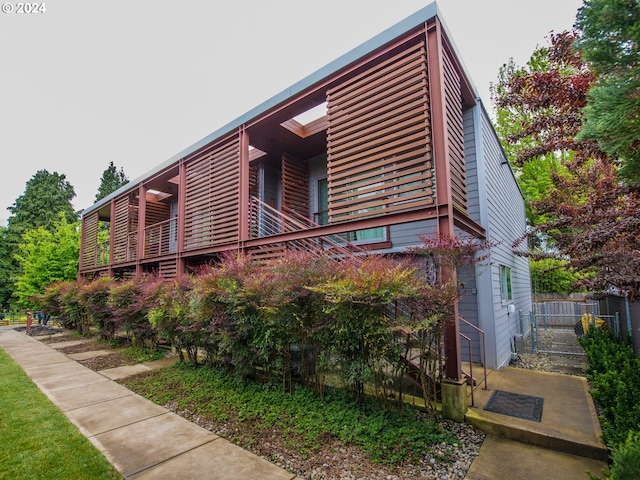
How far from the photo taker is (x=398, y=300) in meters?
3.70

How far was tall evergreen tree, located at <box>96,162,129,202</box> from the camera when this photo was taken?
36.7 meters

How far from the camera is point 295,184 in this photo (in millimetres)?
9617

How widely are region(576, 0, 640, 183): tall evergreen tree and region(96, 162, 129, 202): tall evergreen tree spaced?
140ft

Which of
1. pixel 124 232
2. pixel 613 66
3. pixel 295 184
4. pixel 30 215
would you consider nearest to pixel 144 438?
pixel 613 66

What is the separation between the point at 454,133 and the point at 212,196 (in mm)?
5945

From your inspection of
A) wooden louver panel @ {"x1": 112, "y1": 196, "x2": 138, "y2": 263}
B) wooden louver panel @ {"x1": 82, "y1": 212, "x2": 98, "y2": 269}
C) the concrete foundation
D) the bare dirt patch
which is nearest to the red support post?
the concrete foundation

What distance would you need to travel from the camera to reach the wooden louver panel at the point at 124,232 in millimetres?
12102

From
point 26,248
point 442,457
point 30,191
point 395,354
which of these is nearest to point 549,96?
point 395,354

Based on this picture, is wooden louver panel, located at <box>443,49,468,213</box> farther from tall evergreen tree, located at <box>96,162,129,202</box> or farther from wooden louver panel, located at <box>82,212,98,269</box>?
tall evergreen tree, located at <box>96,162,129,202</box>

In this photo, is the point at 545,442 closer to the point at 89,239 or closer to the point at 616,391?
the point at 616,391

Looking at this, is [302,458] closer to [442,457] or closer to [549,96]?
[442,457]

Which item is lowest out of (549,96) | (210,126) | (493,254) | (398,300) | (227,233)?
(398,300)

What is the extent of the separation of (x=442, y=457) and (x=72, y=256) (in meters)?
21.7

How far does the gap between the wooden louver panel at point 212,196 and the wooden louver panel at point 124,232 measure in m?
4.54
